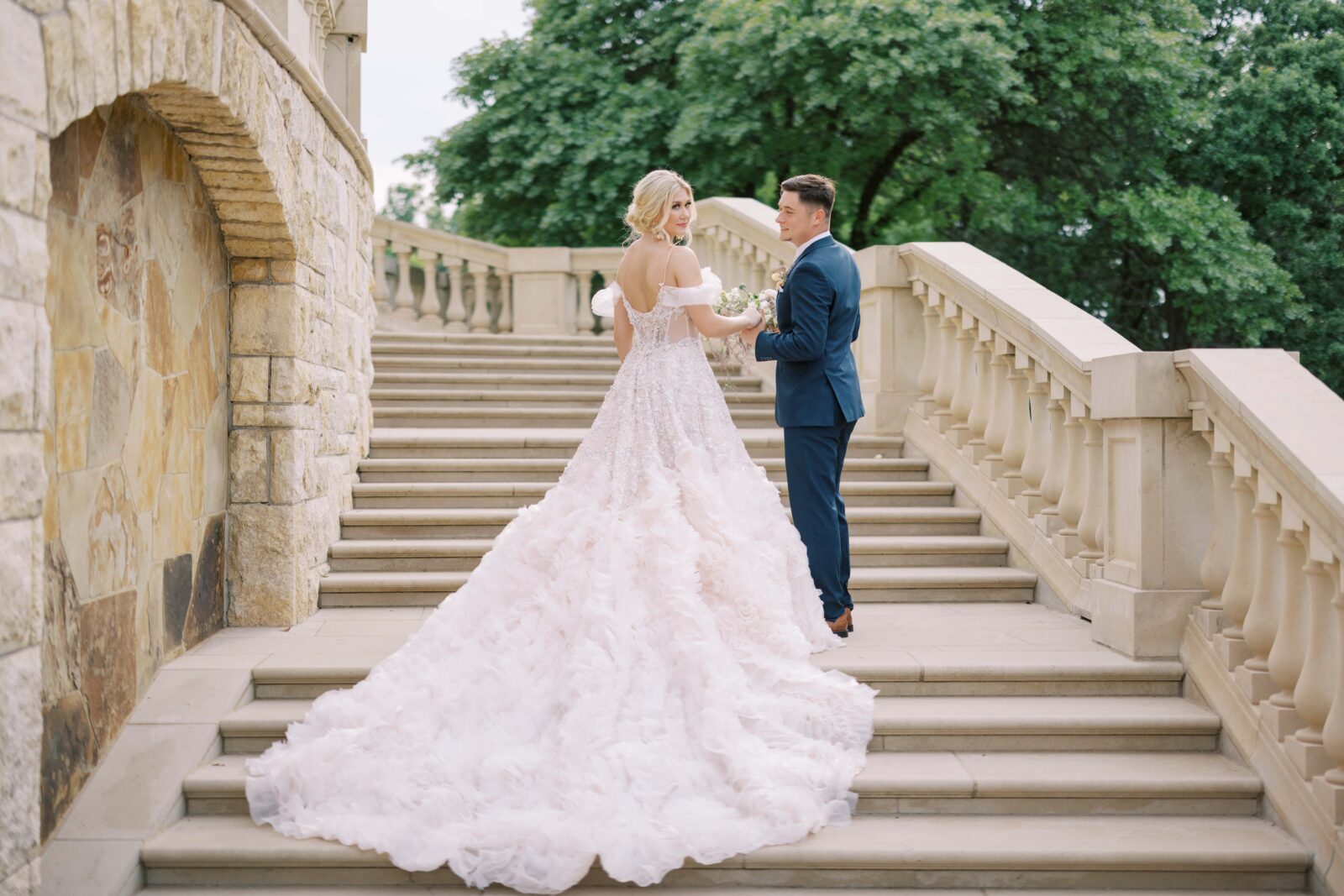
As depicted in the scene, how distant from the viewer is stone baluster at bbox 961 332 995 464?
6766mm

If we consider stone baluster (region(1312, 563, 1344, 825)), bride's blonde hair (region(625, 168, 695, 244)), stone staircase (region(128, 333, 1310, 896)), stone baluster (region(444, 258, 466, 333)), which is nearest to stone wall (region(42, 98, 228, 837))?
stone staircase (region(128, 333, 1310, 896))

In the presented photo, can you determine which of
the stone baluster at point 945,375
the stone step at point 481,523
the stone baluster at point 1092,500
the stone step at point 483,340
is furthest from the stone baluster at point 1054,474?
the stone step at point 483,340

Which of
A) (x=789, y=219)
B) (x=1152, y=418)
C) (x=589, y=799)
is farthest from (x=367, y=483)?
(x=1152, y=418)


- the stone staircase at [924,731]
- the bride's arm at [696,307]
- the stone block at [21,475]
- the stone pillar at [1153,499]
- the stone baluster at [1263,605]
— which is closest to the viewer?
the stone block at [21,475]

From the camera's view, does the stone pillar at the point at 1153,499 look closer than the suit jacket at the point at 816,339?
Yes

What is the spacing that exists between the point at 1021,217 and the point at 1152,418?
12832 mm

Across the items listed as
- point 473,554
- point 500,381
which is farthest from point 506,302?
point 473,554

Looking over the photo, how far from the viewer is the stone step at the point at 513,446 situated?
773 cm

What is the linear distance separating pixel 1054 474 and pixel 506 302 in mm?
8051

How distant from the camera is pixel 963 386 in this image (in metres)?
7.11

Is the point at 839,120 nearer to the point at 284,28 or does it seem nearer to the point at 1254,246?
the point at 1254,246

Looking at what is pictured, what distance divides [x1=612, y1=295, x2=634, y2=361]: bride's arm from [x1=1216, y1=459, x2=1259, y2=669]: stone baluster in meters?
2.39

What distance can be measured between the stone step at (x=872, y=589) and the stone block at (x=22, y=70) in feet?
10.7

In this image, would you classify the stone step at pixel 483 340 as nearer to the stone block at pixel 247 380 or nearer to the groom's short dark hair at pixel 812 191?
the stone block at pixel 247 380
